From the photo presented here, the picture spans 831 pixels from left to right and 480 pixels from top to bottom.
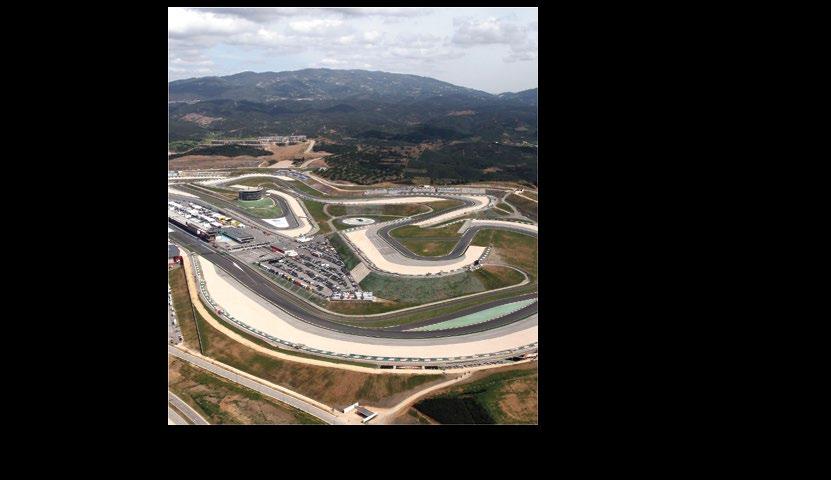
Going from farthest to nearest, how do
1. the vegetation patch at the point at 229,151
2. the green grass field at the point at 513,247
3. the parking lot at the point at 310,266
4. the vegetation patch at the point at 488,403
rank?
the vegetation patch at the point at 229,151
the green grass field at the point at 513,247
the parking lot at the point at 310,266
the vegetation patch at the point at 488,403

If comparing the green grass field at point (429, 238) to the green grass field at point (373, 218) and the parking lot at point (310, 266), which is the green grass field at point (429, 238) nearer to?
the green grass field at point (373, 218)

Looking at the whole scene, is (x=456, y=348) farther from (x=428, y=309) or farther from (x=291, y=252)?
(x=291, y=252)

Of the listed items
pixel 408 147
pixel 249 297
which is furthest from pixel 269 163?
pixel 249 297

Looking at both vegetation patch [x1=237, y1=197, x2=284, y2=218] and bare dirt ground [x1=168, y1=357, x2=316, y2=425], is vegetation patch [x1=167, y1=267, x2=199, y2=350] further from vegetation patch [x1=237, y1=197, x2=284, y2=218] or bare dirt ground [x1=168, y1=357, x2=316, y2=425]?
vegetation patch [x1=237, y1=197, x2=284, y2=218]

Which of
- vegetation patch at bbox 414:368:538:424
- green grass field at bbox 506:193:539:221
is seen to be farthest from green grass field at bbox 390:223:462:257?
vegetation patch at bbox 414:368:538:424

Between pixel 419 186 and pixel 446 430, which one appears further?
pixel 419 186

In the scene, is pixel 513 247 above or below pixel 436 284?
above

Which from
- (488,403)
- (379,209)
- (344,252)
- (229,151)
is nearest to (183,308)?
(344,252)

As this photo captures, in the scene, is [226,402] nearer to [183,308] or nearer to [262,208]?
[183,308]

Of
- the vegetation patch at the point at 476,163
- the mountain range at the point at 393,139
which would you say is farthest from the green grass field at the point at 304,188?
the vegetation patch at the point at 476,163
